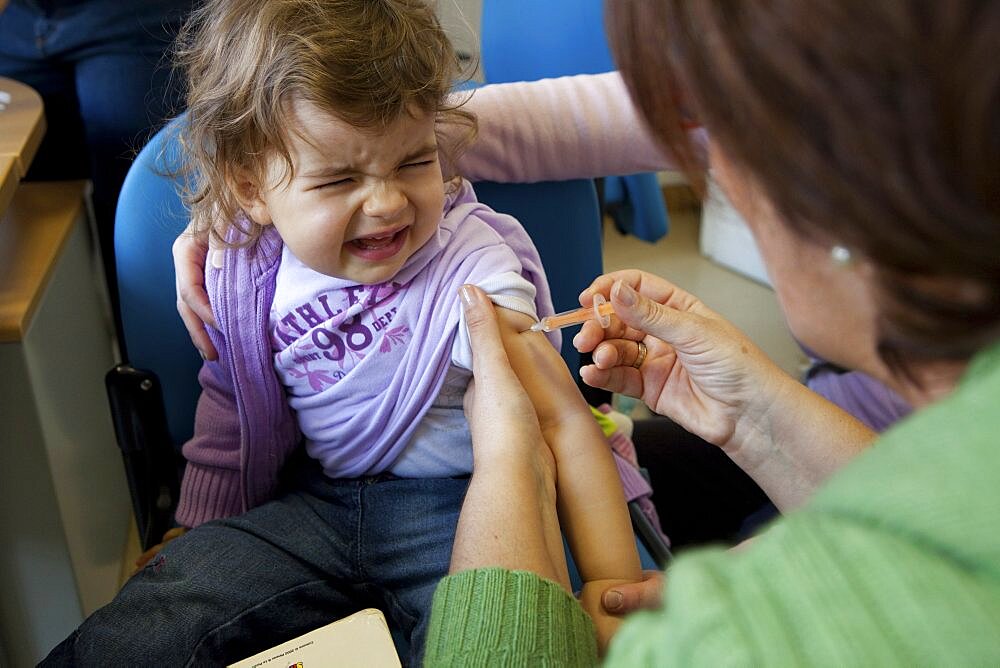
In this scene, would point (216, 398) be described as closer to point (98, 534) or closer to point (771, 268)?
point (98, 534)

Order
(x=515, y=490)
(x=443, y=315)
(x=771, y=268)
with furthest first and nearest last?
(x=443, y=315) → (x=515, y=490) → (x=771, y=268)

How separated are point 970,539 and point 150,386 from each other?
100 centimetres

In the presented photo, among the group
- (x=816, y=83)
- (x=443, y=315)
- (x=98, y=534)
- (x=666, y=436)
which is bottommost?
(x=98, y=534)

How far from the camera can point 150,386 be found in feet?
3.95

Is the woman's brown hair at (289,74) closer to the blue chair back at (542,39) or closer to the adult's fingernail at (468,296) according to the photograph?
the adult's fingernail at (468,296)

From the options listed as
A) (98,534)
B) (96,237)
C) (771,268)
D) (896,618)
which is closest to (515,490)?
(771,268)

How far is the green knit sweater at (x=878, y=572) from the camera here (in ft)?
1.51

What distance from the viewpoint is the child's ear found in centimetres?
113

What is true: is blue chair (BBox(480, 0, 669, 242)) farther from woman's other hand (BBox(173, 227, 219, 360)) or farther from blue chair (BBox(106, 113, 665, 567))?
woman's other hand (BBox(173, 227, 219, 360))

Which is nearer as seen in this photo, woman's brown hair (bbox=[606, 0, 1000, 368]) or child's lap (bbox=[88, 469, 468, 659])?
woman's brown hair (bbox=[606, 0, 1000, 368])

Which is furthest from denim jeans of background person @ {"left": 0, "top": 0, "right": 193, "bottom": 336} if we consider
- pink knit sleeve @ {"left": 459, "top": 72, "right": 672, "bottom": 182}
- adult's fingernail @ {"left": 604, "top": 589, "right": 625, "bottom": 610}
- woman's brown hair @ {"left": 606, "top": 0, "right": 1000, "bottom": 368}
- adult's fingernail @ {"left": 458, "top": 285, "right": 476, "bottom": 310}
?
woman's brown hair @ {"left": 606, "top": 0, "right": 1000, "bottom": 368}

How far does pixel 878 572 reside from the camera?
18.7 inches

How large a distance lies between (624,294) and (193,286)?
0.53 m

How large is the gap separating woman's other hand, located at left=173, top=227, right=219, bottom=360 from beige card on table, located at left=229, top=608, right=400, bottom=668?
0.39 metres
